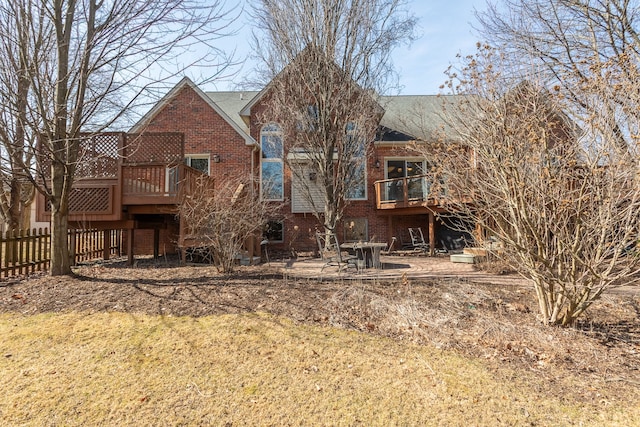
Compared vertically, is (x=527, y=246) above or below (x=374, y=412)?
above

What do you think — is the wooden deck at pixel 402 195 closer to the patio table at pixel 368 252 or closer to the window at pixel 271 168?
the window at pixel 271 168

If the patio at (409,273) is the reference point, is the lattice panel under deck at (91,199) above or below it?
above

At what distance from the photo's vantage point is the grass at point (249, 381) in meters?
2.49

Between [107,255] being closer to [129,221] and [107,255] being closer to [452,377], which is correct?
[129,221]

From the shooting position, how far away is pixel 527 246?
3906mm

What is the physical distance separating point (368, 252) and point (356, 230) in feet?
16.4

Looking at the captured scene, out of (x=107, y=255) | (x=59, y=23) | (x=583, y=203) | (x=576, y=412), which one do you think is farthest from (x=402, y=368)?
(x=107, y=255)

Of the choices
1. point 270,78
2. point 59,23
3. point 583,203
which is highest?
point 270,78

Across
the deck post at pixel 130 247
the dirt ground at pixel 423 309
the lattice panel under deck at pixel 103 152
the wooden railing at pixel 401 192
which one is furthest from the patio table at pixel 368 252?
the lattice panel under deck at pixel 103 152

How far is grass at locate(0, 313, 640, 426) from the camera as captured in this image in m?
2.49

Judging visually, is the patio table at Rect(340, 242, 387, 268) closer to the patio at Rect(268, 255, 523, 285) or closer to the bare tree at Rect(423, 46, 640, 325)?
the patio at Rect(268, 255, 523, 285)

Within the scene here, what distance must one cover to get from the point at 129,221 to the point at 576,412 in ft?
30.2

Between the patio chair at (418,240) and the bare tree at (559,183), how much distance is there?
8.23 metres

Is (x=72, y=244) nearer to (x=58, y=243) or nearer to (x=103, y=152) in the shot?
(x=103, y=152)
